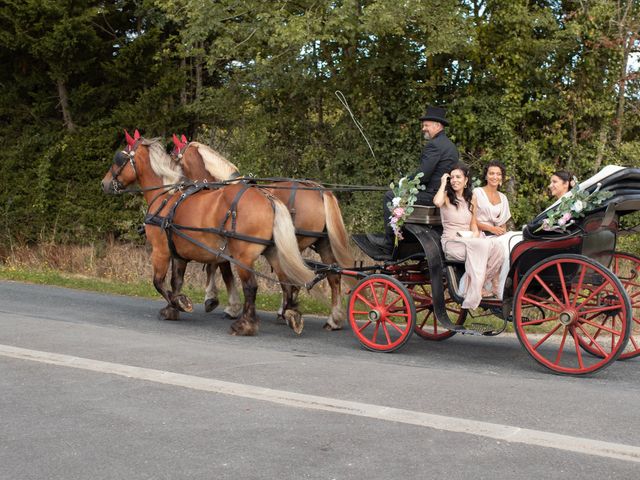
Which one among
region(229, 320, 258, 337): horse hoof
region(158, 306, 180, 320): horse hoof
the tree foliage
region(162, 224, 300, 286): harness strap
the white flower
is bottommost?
region(158, 306, 180, 320): horse hoof

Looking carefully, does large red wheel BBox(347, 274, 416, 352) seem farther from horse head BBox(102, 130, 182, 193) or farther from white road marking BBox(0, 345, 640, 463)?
horse head BBox(102, 130, 182, 193)

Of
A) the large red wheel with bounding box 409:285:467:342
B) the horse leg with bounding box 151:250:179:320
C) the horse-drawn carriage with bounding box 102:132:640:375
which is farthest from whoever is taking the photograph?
the horse leg with bounding box 151:250:179:320

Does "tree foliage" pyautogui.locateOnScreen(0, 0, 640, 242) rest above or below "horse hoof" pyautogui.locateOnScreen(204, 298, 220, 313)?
above

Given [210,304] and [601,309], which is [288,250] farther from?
[601,309]

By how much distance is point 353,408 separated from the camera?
578 centimetres

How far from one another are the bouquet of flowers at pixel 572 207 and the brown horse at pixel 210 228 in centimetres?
283

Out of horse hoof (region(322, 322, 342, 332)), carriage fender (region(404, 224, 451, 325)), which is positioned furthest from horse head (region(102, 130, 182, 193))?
carriage fender (region(404, 224, 451, 325))

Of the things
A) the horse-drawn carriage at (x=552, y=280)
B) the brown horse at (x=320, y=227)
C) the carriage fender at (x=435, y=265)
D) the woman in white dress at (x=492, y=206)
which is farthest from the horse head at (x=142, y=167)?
the woman in white dress at (x=492, y=206)

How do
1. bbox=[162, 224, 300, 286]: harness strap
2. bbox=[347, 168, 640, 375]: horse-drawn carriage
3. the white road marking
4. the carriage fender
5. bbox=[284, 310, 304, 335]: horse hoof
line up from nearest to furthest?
the white road marking < bbox=[347, 168, 640, 375]: horse-drawn carriage < the carriage fender < bbox=[284, 310, 304, 335]: horse hoof < bbox=[162, 224, 300, 286]: harness strap

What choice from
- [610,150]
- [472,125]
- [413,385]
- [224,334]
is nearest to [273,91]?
[472,125]

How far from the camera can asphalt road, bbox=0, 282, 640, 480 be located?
466 centimetres

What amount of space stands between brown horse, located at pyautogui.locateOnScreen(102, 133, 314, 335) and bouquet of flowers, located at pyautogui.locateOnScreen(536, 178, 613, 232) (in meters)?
2.83

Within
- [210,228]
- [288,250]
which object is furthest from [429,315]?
[210,228]

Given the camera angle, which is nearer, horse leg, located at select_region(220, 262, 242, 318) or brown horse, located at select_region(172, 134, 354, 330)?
brown horse, located at select_region(172, 134, 354, 330)
